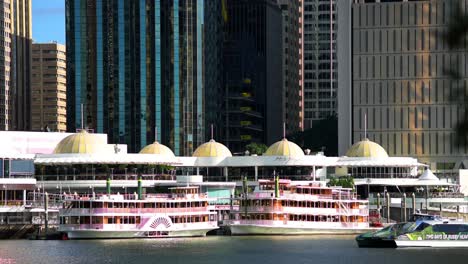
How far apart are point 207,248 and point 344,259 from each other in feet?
69.7

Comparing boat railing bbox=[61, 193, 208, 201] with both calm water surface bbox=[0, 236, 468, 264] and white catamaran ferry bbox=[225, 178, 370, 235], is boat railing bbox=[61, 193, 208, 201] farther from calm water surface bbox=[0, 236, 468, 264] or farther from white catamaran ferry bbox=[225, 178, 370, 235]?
calm water surface bbox=[0, 236, 468, 264]

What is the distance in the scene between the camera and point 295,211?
547ft

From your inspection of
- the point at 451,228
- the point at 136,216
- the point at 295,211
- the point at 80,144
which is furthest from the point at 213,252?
the point at 80,144

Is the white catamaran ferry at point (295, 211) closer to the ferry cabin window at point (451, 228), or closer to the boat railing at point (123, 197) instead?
the boat railing at point (123, 197)

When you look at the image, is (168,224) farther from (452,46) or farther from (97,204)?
(452,46)

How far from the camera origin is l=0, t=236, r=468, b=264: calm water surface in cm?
11175

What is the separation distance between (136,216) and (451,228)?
42.7m

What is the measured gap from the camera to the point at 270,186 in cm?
16875

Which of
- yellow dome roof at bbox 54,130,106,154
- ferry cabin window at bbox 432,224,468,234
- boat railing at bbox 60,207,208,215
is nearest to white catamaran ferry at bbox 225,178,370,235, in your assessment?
boat railing at bbox 60,207,208,215

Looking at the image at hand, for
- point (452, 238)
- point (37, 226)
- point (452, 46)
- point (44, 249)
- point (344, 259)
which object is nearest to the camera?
point (452, 46)

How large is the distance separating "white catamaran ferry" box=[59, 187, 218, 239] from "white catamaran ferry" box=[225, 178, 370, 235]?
5.65 m

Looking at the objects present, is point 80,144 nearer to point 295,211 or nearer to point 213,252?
point 295,211

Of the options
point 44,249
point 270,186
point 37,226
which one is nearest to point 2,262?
point 44,249

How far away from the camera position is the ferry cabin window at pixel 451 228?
13988 centimetres
